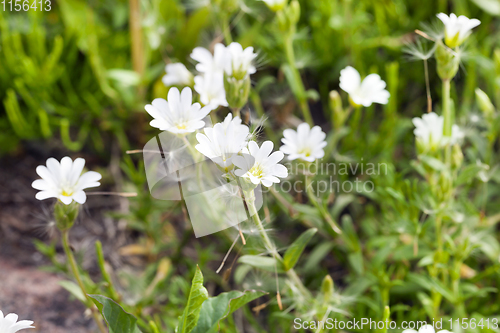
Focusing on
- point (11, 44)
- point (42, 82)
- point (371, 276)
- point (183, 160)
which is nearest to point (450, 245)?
point (371, 276)

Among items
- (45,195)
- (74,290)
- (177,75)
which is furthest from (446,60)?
(74,290)

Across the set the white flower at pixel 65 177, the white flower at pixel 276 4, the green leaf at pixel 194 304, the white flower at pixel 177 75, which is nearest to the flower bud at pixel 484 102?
the white flower at pixel 276 4

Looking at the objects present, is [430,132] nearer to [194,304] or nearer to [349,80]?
[349,80]

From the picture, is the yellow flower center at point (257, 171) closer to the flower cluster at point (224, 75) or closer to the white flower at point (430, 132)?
the flower cluster at point (224, 75)

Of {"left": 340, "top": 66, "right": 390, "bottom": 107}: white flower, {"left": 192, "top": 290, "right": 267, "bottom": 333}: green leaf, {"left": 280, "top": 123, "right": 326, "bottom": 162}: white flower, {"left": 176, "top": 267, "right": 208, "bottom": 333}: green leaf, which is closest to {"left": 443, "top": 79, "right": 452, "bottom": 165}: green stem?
{"left": 340, "top": 66, "right": 390, "bottom": 107}: white flower

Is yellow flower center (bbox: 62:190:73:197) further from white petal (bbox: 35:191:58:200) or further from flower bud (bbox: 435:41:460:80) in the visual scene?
flower bud (bbox: 435:41:460:80)

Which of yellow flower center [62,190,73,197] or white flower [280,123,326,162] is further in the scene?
white flower [280,123,326,162]

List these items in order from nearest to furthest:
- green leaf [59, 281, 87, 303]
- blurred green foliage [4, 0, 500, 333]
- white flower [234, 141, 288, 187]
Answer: white flower [234, 141, 288, 187]
green leaf [59, 281, 87, 303]
blurred green foliage [4, 0, 500, 333]
